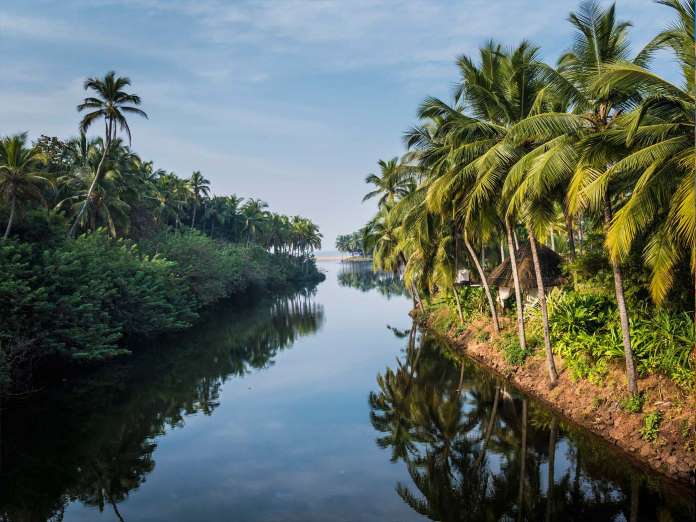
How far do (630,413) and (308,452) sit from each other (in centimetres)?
883

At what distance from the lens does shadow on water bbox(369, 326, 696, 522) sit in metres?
9.55

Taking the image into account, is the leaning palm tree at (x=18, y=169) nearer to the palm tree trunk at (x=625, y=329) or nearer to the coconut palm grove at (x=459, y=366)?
the coconut palm grove at (x=459, y=366)

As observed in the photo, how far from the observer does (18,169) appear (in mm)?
25422

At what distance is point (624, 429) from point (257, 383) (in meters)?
15.2

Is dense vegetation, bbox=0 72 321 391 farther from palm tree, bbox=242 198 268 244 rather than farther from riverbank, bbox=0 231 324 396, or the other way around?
palm tree, bbox=242 198 268 244

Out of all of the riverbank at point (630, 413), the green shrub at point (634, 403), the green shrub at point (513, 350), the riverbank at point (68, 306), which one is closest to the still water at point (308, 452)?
the riverbank at point (630, 413)

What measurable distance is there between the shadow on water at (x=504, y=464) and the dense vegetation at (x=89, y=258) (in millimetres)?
12947

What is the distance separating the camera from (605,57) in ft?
40.0

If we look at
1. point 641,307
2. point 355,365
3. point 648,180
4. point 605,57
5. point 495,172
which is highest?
point 605,57

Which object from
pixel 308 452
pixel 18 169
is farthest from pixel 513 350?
pixel 18 169

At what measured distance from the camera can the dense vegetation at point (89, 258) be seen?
1789 centimetres

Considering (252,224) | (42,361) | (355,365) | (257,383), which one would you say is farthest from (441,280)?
(252,224)

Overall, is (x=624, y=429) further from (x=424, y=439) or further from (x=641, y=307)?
(x=424, y=439)

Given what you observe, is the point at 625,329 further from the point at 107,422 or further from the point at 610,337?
the point at 107,422
